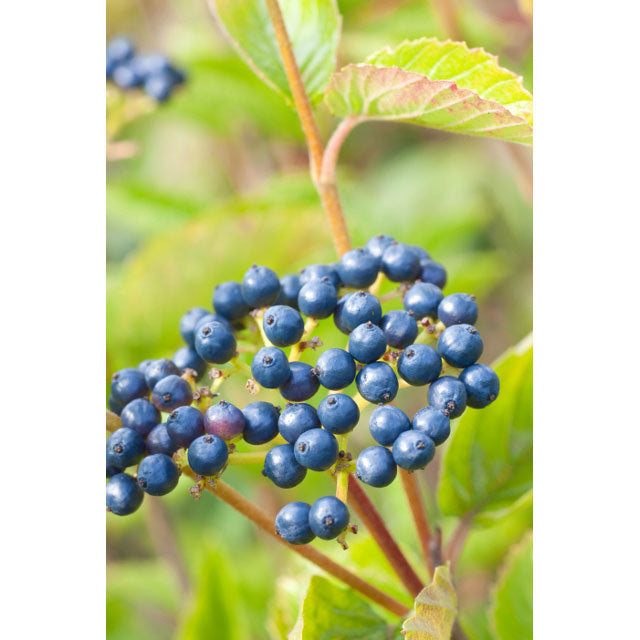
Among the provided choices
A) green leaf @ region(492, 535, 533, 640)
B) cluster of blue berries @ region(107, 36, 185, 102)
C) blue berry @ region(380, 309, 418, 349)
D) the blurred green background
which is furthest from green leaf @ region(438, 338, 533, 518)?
cluster of blue berries @ region(107, 36, 185, 102)

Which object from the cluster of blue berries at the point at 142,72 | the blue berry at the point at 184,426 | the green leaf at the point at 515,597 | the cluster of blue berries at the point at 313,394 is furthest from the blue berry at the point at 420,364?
the cluster of blue berries at the point at 142,72

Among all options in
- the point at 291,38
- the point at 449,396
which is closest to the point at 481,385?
the point at 449,396

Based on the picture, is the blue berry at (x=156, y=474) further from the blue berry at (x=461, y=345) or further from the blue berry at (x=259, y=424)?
the blue berry at (x=461, y=345)

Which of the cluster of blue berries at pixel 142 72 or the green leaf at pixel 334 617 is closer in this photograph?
the green leaf at pixel 334 617

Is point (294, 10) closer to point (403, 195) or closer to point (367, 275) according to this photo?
point (367, 275)

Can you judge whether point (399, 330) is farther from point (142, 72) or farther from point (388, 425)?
point (142, 72)
